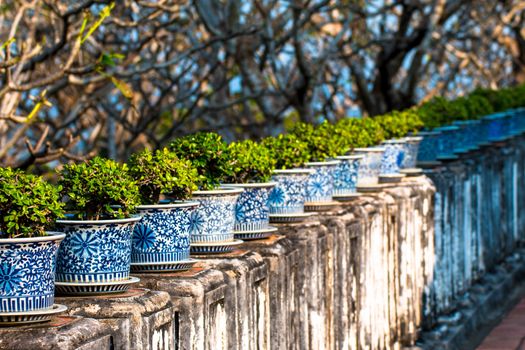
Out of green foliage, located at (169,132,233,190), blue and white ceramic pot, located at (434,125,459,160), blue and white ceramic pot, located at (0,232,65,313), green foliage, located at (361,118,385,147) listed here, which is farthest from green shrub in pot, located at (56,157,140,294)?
blue and white ceramic pot, located at (434,125,459,160)

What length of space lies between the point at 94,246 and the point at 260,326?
109cm

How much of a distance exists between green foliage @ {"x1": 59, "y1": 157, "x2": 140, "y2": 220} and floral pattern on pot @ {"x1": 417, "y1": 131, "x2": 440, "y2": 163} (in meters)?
5.01

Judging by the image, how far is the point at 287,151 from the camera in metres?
5.73

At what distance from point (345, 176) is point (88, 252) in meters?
2.99

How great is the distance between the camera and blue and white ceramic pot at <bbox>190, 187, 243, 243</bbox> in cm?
438

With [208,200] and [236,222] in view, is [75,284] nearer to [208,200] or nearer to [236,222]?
[208,200]

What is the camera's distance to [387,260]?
656cm

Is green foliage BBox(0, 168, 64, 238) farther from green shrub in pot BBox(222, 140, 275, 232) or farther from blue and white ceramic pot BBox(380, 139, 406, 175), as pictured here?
blue and white ceramic pot BBox(380, 139, 406, 175)

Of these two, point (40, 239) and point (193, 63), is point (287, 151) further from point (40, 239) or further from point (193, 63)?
point (193, 63)

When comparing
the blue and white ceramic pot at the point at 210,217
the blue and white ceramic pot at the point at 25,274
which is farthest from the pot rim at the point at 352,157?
the blue and white ceramic pot at the point at 25,274

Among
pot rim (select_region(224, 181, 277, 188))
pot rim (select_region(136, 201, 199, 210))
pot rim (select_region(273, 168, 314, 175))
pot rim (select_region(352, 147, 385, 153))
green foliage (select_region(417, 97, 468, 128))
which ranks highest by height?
green foliage (select_region(417, 97, 468, 128))

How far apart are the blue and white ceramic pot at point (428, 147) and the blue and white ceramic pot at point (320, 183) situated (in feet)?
8.36

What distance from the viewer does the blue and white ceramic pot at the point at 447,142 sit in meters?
8.63

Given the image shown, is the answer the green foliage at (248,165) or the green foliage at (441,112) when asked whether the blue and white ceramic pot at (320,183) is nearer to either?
the green foliage at (248,165)
